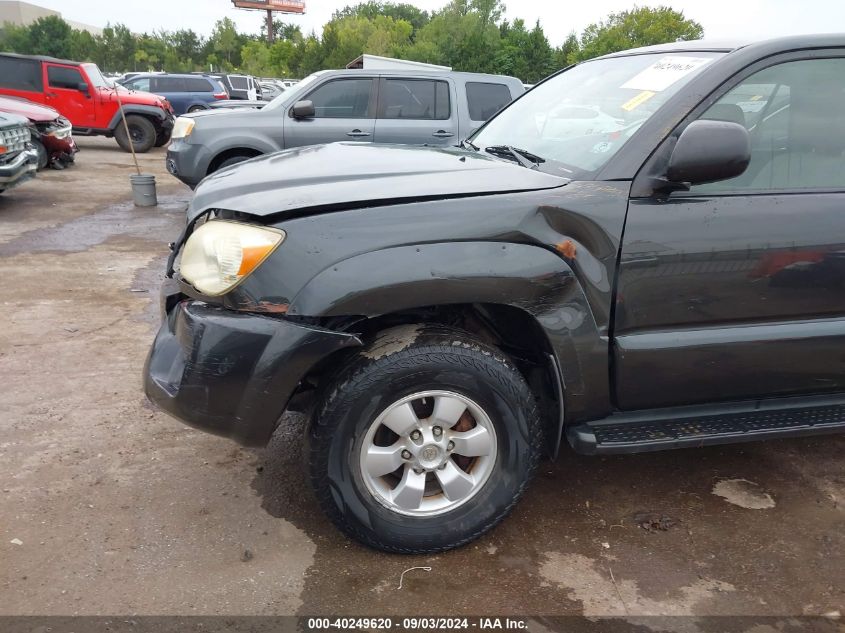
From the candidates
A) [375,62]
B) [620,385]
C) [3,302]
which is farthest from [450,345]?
[375,62]

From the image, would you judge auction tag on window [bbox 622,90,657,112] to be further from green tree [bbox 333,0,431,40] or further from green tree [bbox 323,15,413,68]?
green tree [bbox 333,0,431,40]

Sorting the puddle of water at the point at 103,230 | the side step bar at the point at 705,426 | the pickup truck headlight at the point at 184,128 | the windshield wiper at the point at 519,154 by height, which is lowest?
the puddle of water at the point at 103,230

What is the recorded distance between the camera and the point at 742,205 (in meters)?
2.38

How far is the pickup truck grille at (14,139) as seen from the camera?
7860 mm

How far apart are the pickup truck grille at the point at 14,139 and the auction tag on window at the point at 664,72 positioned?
25.4 ft

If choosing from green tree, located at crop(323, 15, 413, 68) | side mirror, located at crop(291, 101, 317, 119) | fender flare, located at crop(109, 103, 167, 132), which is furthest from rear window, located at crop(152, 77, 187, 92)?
green tree, located at crop(323, 15, 413, 68)

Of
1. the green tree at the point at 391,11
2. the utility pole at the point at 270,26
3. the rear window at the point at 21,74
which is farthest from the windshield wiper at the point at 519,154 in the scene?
the green tree at the point at 391,11

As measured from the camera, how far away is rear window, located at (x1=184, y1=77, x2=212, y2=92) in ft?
65.0

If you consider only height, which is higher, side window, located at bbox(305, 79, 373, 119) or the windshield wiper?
side window, located at bbox(305, 79, 373, 119)

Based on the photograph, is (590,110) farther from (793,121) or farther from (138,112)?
(138,112)

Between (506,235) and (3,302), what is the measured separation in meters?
4.43

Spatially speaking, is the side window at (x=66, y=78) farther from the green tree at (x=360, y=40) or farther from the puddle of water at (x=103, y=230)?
the green tree at (x=360, y=40)

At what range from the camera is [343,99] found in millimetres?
7922

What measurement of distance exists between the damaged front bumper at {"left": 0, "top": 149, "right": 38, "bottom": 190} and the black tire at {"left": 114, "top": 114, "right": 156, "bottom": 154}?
22.0 ft
